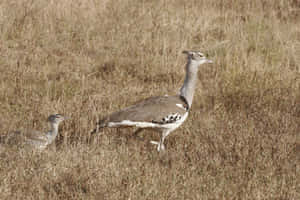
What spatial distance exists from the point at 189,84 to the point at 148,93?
120 cm

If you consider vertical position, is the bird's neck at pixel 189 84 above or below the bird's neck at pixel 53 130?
above

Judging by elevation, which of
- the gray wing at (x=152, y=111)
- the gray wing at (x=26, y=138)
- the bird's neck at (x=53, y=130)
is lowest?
the bird's neck at (x=53, y=130)

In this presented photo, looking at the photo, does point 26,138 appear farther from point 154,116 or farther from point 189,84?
Result: point 189,84

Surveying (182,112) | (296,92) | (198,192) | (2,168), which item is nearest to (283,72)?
(296,92)

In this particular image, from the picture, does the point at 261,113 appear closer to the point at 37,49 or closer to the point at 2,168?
the point at 2,168

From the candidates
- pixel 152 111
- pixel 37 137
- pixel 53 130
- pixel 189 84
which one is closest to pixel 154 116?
pixel 152 111

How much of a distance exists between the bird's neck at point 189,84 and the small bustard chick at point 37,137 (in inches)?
46.5

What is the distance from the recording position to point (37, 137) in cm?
427

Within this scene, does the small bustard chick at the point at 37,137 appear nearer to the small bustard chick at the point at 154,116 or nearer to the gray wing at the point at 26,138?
the gray wing at the point at 26,138

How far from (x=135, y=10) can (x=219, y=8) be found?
1933 millimetres

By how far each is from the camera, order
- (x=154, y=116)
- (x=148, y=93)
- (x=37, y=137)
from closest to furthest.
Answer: (x=37, y=137), (x=154, y=116), (x=148, y=93)

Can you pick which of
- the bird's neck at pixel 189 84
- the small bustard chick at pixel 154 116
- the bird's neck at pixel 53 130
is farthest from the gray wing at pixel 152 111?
the bird's neck at pixel 53 130

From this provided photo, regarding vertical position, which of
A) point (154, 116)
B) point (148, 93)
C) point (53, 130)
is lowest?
point (148, 93)

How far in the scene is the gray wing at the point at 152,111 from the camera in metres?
4.33
